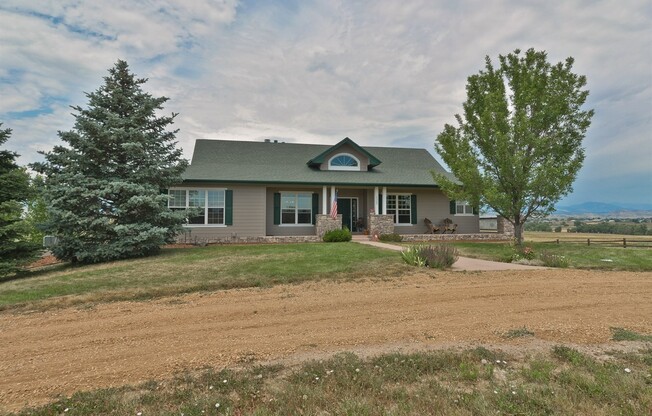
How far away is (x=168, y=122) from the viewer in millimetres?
13195

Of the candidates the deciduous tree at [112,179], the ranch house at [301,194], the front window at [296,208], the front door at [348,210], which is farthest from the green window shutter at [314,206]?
the deciduous tree at [112,179]

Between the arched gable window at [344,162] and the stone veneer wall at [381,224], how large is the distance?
12.0 ft

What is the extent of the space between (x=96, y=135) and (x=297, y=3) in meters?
8.22

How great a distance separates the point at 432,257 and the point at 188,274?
22.0ft

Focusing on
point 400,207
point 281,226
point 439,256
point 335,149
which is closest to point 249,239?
point 281,226

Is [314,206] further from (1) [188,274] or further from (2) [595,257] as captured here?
(2) [595,257]

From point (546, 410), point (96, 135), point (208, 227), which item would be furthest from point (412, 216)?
point (546, 410)

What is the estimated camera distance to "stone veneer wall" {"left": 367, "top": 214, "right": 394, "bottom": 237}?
18.4 meters

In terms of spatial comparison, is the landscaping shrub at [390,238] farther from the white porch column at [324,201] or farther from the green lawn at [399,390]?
the green lawn at [399,390]

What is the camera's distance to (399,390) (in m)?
3.28

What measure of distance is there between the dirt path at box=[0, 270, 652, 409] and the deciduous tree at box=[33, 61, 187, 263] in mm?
5861

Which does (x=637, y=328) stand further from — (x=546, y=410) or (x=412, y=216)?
(x=412, y=216)

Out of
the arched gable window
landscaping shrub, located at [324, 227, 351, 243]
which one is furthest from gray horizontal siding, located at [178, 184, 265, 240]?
the arched gable window

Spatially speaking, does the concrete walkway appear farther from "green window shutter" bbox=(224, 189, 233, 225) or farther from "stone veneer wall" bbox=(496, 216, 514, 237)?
"green window shutter" bbox=(224, 189, 233, 225)
